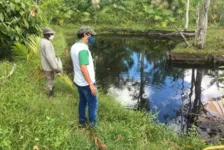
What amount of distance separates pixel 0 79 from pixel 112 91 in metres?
4.16

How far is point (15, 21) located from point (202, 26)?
346 inches

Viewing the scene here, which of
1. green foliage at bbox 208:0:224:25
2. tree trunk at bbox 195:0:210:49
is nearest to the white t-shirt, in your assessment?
tree trunk at bbox 195:0:210:49

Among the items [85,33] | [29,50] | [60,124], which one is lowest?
[60,124]

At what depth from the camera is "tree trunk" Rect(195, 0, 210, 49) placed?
1291 cm

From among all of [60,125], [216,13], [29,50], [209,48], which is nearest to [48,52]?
[60,125]

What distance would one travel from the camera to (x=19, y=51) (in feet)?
26.4

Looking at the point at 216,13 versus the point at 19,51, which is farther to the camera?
the point at 216,13

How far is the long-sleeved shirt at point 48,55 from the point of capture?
6092 mm

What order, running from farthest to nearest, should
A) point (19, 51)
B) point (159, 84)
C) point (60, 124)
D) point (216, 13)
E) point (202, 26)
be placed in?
point (216, 13) < point (202, 26) < point (159, 84) < point (19, 51) < point (60, 124)

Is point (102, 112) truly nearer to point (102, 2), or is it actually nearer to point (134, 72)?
point (134, 72)

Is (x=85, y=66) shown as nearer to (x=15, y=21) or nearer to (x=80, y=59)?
(x=80, y=59)

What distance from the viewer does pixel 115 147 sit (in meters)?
4.78

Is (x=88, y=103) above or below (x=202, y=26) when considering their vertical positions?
below

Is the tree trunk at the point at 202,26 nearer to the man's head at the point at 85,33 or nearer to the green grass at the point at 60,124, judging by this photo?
the green grass at the point at 60,124
